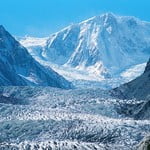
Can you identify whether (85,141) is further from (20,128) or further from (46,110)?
(46,110)

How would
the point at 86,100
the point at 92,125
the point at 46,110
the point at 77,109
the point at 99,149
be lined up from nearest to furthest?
the point at 99,149 → the point at 92,125 → the point at 46,110 → the point at 77,109 → the point at 86,100

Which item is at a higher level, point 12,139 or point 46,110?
point 46,110

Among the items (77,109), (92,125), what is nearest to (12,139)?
(92,125)

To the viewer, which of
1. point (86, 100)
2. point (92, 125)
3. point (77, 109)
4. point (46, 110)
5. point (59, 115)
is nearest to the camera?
point (92, 125)

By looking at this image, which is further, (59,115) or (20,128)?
(59,115)

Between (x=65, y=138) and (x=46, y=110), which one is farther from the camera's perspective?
(x=46, y=110)

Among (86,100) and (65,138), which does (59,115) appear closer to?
(65,138)

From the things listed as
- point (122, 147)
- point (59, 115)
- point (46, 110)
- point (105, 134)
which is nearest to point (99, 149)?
point (122, 147)

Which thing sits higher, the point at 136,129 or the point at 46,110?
the point at 46,110

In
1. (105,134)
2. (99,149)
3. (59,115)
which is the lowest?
(99,149)
